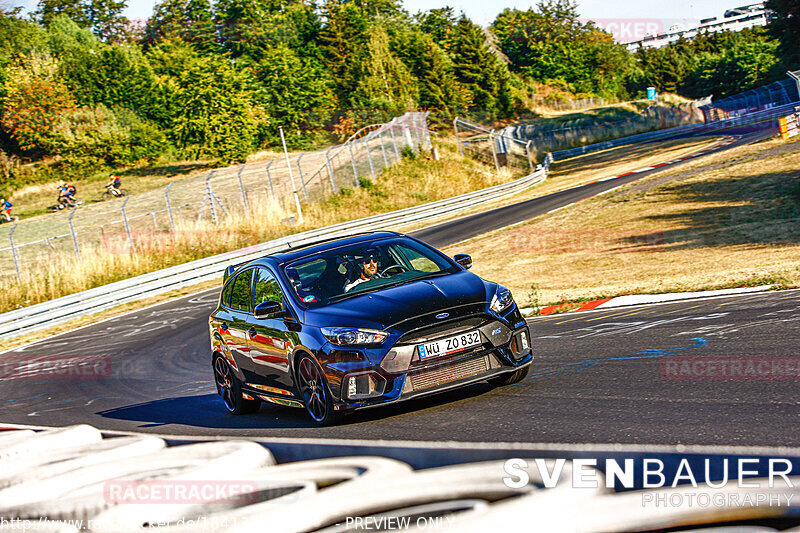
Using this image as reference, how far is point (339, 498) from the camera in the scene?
4230 mm

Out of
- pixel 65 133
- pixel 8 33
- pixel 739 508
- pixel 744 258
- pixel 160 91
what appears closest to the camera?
pixel 739 508

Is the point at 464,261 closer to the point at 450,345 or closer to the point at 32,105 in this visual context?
the point at 450,345

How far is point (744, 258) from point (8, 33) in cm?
9212

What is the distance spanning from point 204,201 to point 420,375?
3405 centimetres

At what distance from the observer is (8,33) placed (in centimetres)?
9075

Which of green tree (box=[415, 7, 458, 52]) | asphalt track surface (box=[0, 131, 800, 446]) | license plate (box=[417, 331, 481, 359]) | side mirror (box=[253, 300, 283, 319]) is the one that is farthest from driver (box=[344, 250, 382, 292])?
green tree (box=[415, 7, 458, 52])

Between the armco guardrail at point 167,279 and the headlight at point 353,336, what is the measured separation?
2054 cm

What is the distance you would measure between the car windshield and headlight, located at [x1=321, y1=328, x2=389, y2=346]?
2.08ft

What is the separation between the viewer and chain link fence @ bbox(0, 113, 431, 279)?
37094mm

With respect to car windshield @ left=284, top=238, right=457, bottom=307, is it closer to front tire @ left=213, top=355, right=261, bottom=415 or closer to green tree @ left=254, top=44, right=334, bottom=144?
front tire @ left=213, top=355, right=261, bottom=415

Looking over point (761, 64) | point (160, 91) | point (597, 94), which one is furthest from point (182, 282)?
point (597, 94)

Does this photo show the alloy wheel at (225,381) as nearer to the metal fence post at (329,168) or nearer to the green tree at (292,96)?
the metal fence post at (329,168)

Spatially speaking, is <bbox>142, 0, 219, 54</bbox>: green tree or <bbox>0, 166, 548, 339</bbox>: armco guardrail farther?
<bbox>142, 0, 219, 54</bbox>: green tree

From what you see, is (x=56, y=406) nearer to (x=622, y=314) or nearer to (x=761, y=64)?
(x=622, y=314)
